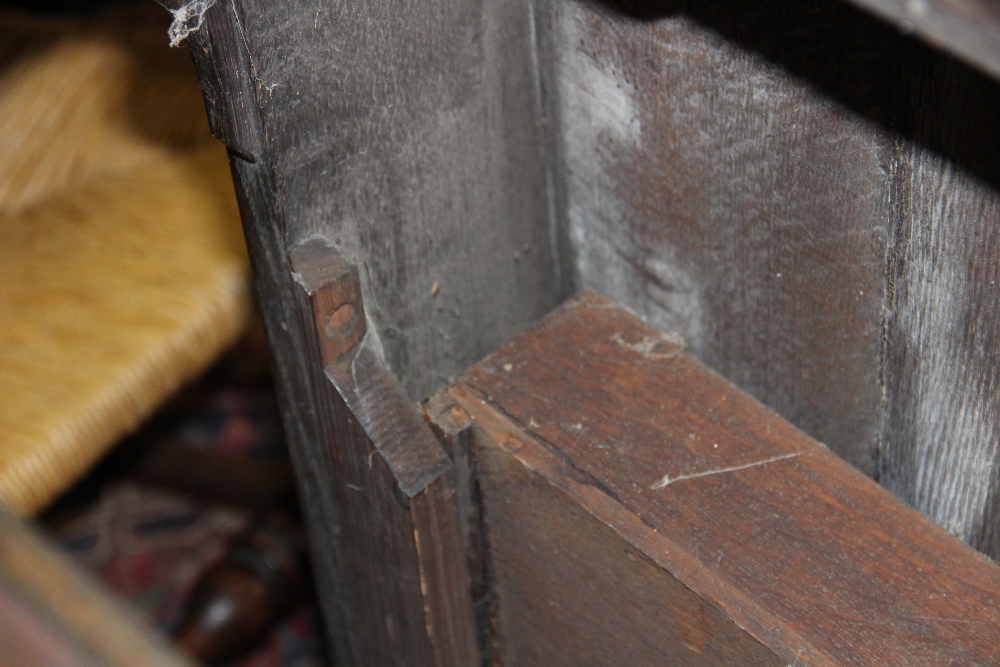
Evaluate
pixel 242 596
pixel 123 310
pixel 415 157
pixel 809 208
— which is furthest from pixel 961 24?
pixel 242 596

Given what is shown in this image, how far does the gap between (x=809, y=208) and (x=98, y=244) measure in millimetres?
865

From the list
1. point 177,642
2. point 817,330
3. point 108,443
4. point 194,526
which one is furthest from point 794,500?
point 194,526

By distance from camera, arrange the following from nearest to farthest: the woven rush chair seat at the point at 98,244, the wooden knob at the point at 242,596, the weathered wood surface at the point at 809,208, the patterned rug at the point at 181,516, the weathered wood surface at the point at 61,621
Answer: the weathered wood surface at the point at 61,621 < the weathered wood surface at the point at 809,208 < the woven rush chair seat at the point at 98,244 < the wooden knob at the point at 242,596 < the patterned rug at the point at 181,516

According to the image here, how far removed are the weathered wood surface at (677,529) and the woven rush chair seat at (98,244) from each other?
52 centimetres

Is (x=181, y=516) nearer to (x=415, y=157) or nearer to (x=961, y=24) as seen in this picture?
(x=415, y=157)

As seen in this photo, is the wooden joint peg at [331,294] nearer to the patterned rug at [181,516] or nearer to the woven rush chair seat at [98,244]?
the woven rush chair seat at [98,244]

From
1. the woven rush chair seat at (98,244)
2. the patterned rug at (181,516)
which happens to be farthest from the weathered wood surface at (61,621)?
the patterned rug at (181,516)

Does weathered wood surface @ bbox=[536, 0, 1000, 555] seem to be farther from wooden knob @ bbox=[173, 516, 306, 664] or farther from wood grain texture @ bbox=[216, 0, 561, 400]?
wooden knob @ bbox=[173, 516, 306, 664]

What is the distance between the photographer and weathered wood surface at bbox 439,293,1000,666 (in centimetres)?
59

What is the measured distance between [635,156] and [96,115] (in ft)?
3.08

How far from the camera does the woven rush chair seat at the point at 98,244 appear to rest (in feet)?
3.56

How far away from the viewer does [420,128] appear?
693 mm

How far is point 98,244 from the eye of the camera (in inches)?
49.4

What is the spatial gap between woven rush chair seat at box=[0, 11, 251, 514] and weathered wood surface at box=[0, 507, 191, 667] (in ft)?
2.38
